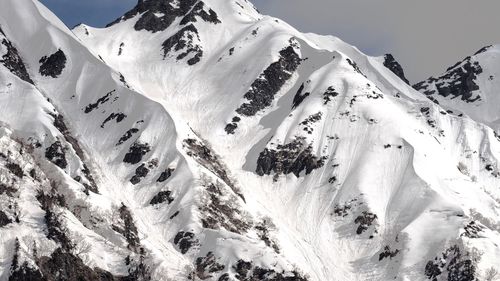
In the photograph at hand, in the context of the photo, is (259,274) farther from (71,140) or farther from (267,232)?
(71,140)

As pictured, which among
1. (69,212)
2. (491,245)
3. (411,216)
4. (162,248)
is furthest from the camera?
(411,216)

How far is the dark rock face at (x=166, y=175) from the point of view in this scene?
577ft

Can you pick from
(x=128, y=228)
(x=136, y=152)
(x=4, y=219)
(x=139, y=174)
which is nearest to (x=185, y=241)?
(x=128, y=228)

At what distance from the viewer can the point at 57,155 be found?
16388 cm

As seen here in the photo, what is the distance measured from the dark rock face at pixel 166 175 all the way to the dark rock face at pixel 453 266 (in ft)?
189

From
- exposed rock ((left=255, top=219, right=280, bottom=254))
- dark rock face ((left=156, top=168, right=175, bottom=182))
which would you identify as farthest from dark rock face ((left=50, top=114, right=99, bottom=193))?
exposed rock ((left=255, top=219, right=280, bottom=254))

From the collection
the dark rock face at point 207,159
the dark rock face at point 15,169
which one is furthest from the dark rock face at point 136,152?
the dark rock face at point 15,169

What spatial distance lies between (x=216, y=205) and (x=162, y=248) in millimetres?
18009

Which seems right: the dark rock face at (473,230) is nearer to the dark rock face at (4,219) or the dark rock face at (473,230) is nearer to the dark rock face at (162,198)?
the dark rock face at (162,198)

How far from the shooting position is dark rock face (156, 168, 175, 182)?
175875 millimetres

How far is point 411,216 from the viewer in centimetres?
17575

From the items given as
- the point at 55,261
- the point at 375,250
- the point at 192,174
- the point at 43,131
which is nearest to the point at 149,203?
the point at 192,174

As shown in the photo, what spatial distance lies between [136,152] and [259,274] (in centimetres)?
5627

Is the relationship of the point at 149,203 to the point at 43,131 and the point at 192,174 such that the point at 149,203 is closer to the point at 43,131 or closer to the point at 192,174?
the point at 192,174
